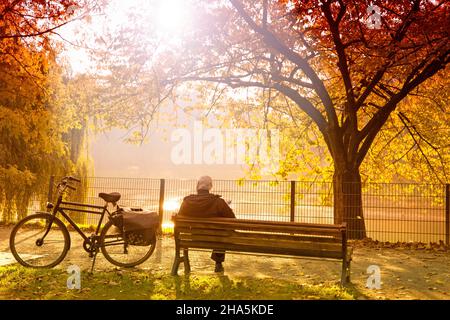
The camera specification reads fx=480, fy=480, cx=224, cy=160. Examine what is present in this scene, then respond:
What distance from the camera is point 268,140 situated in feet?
49.0

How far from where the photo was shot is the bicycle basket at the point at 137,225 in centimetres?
672

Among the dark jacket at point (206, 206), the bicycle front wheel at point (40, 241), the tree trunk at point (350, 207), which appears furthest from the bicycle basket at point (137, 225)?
the tree trunk at point (350, 207)

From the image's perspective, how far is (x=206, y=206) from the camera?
6625 mm

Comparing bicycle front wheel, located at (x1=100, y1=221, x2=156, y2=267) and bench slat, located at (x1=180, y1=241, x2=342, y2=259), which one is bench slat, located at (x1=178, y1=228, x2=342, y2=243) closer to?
bench slat, located at (x1=180, y1=241, x2=342, y2=259)

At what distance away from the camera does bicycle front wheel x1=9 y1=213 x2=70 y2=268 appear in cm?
675

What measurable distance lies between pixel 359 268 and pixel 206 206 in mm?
2728

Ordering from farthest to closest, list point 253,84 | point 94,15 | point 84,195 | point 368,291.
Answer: point 84,195, point 253,84, point 94,15, point 368,291

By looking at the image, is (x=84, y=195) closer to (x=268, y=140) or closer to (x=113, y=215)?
(x=268, y=140)

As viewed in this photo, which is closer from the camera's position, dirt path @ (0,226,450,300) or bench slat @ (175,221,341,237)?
bench slat @ (175,221,341,237)

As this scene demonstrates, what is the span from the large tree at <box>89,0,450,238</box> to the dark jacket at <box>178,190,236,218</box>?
4.73 m

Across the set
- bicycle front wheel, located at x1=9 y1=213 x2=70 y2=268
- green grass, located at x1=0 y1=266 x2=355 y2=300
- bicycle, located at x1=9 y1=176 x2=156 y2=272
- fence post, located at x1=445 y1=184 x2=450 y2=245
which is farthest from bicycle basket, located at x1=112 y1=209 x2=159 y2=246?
fence post, located at x1=445 y1=184 x2=450 y2=245

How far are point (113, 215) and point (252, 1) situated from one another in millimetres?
7082

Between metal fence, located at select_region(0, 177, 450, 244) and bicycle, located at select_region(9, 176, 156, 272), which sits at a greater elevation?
metal fence, located at select_region(0, 177, 450, 244)
